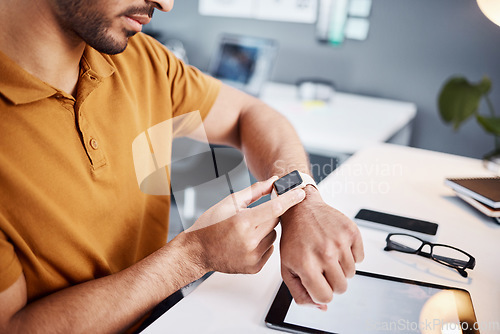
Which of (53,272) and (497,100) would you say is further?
(497,100)

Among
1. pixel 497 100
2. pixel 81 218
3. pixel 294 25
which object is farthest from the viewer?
pixel 294 25

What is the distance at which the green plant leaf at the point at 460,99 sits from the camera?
1.73 m

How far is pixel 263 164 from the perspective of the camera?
3.11 ft

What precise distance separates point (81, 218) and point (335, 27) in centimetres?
177

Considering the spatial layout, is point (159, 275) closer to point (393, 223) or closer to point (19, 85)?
point (19, 85)

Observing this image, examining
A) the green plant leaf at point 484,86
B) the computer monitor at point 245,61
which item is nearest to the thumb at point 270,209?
the computer monitor at point 245,61

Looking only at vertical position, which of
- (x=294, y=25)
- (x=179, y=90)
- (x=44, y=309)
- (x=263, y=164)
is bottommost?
(x=44, y=309)

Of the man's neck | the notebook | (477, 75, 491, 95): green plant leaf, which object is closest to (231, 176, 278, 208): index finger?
the man's neck

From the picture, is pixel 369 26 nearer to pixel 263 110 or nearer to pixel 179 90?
pixel 263 110

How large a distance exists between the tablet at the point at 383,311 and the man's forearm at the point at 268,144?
0.97 ft

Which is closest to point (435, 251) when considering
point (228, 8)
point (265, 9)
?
point (265, 9)

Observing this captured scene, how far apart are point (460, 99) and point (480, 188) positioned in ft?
3.09

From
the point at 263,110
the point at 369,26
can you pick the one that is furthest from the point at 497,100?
the point at 263,110

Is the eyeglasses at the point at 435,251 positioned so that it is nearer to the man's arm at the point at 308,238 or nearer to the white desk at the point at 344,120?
the man's arm at the point at 308,238
